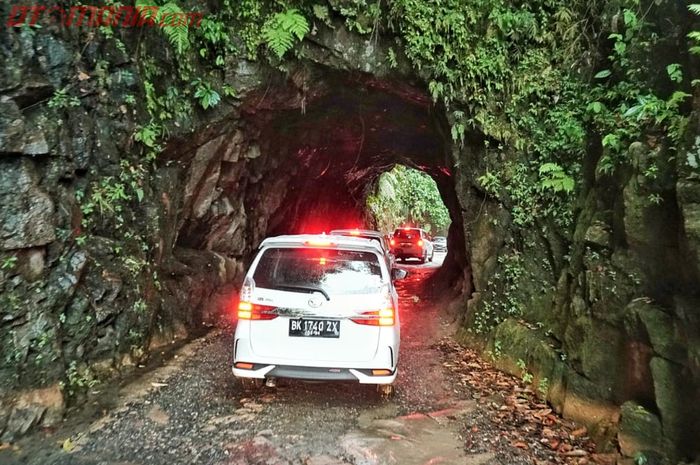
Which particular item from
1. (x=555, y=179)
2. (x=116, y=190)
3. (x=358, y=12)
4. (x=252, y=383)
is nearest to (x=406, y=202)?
(x=358, y=12)

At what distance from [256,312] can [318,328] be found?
65 cm

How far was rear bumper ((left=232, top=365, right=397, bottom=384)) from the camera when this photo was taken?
431 centimetres


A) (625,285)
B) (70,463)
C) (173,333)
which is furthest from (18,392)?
(625,285)

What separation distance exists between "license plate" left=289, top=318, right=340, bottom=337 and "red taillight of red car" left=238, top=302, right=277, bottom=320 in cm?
22

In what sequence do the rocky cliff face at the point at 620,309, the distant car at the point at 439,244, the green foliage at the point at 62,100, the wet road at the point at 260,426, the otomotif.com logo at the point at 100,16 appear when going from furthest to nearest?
1. the distant car at the point at 439,244
2. the green foliage at the point at 62,100
3. the otomotif.com logo at the point at 100,16
4. the wet road at the point at 260,426
5. the rocky cliff face at the point at 620,309

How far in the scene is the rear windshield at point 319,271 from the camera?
14.8ft

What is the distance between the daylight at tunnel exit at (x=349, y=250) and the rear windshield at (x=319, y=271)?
0.08 ft

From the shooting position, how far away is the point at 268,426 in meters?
4.33

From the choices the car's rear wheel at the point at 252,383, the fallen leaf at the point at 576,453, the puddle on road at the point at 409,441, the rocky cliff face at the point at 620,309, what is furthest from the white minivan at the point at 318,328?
the rocky cliff face at the point at 620,309

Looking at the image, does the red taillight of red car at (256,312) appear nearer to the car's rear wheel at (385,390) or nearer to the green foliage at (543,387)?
the car's rear wheel at (385,390)

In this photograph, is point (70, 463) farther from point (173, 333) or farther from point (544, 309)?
point (544, 309)

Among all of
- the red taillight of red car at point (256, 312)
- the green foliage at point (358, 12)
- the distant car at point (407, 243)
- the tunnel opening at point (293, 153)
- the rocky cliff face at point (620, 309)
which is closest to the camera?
the rocky cliff face at point (620, 309)

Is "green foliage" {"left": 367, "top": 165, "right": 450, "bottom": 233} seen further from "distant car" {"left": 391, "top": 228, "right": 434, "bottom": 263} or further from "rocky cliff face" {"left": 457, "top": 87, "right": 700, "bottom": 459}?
"rocky cliff face" {"left": 457, "top": 87, "right": 700, "bottom": 459}

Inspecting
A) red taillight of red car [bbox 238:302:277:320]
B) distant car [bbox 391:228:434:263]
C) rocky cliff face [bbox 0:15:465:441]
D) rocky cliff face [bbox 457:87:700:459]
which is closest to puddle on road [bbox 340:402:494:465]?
rocky cliff face [bbox 457:87:700:459]
